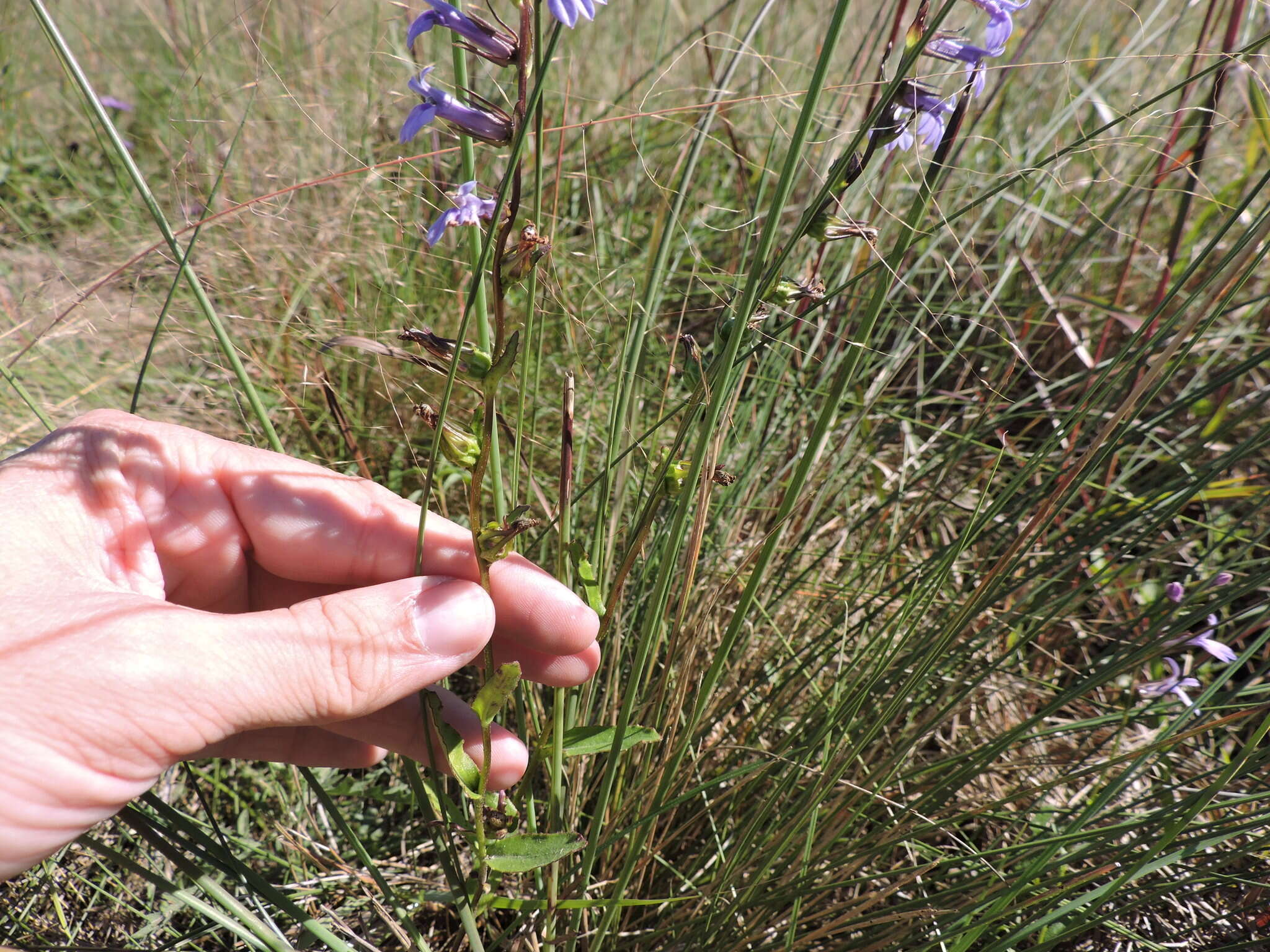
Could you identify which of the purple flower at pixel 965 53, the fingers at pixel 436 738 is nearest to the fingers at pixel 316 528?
the fingers at pixel 436 738

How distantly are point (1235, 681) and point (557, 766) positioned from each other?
1204mm

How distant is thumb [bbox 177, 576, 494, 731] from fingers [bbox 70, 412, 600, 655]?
11 centimetres

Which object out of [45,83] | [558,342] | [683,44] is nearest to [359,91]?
[683,44]

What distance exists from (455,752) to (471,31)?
0.60m

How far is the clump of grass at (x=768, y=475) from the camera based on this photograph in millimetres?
774

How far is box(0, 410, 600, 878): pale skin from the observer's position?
2.18ft

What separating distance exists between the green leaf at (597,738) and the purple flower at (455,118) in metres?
0.57

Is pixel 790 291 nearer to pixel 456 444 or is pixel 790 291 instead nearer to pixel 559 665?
pixel 456 444

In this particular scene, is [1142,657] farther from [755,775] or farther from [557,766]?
[557,766]

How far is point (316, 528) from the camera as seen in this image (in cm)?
96

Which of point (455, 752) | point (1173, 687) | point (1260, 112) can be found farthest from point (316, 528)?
point (1260, 112)

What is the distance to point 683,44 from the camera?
74.0 inches

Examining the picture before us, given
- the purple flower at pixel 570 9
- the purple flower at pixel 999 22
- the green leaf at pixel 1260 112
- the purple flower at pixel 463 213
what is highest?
the green leaf at pixel 1260 112

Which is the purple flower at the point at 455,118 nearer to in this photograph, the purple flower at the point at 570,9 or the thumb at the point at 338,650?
the purple flower at the point at 570,9
